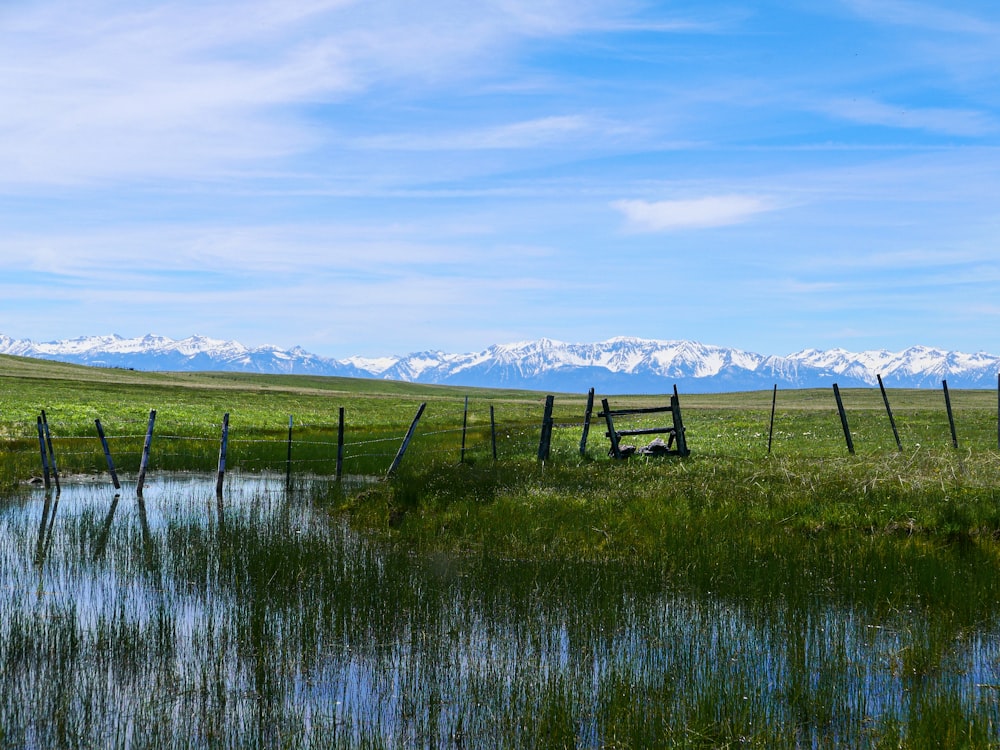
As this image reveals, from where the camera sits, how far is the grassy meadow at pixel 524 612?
7.33 m

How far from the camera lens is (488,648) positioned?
9164 millimetres

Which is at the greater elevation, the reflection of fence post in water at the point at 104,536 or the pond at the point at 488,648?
the pond at the point at 488,648

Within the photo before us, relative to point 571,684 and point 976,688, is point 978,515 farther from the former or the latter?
point 571,684

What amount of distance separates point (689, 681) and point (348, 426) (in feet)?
→ 155

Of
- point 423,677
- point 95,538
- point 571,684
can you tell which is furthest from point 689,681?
point 95,538

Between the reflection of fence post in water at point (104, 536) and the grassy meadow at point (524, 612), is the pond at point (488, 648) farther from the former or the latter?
the reflection of fence post in water at point (104, 536)

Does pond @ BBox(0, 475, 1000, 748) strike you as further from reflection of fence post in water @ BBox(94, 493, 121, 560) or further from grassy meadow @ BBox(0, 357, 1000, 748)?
reflection of fence post in water @ BBox(94, 493, 121, 560)

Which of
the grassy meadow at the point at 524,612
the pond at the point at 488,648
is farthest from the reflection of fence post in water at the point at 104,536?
the pond at the point at 488,648

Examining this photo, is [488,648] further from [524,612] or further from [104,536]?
[104,536]

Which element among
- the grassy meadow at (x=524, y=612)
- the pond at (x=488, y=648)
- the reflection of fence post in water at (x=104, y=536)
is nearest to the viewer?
the pond at (x=488, y=648)

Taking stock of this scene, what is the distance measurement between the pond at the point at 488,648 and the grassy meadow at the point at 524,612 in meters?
0.04

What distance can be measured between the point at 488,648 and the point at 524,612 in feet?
4.72

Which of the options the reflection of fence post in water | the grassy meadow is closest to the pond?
the grassy meadow

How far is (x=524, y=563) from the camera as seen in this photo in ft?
43.3
